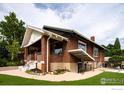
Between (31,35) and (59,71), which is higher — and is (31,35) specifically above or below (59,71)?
above

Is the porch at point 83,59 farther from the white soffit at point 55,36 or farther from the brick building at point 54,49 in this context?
the white soffit at point 55,36

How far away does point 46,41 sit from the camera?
9008 mm

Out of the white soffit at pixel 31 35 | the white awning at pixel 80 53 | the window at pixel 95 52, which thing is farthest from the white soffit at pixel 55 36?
the window at pixel 95 52

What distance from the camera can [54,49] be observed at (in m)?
9.81

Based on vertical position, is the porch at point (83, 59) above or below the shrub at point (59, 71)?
above

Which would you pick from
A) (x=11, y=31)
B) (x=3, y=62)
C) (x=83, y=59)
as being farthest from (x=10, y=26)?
(x=83, y=59)

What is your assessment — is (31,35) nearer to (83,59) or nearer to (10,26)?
(10,26)

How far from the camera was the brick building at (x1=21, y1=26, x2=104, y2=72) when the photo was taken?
29.2ft

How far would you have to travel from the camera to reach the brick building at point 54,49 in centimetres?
889
